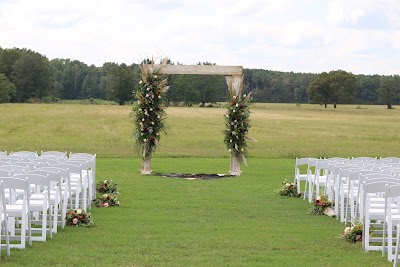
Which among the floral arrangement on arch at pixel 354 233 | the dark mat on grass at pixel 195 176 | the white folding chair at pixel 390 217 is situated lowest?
the dark mat on grass at pixel 195 176

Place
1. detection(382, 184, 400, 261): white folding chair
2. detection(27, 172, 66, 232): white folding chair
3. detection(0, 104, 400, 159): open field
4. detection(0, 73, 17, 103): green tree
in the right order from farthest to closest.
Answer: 1. detection(0, 73, 17, 103): green tree
2. detection(0, 104, 400, 159): open field
3. detection(27, 172, 66, 232): white folding chair
4. detection(382, 184, 400, 261): white folding chair

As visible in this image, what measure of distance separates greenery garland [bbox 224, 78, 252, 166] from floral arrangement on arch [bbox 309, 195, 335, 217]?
9705mm

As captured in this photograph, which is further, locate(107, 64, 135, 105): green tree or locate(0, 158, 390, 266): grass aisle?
locate(107, 64, 135, 105): green tree

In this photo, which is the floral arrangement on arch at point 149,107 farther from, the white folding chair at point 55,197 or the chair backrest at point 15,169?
the chair backrest at point 15,169

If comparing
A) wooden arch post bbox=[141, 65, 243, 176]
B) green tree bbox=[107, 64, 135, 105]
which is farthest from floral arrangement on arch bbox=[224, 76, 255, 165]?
green tree bbox=[107, 64, 135, 105]

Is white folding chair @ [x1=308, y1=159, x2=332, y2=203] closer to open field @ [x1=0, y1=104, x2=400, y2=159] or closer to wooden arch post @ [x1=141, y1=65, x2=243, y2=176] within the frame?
wooden arch post @ [x1=141, y1=65, x2=243, y2=176]

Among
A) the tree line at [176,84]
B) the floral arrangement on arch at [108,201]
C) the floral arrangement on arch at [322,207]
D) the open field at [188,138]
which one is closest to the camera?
the floral arrangement on arch at [322,207]

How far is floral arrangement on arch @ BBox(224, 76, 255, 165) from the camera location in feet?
87.1

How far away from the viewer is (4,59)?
13575 cm

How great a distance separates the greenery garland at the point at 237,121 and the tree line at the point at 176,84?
71.5 meters

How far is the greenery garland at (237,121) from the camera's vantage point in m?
26.5

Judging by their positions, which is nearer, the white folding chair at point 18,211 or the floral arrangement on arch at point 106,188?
the white folding chair at point 18,211

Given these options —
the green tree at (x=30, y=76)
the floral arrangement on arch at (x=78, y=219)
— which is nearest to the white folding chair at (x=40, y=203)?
the floral arrangement on arch at (x=78, y=219)

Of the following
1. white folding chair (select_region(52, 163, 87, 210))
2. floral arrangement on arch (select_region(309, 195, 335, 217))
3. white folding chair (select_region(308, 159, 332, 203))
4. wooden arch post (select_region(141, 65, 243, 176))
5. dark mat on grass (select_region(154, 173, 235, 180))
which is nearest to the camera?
white folding chair (select_region(52, 163, 87, 210))
